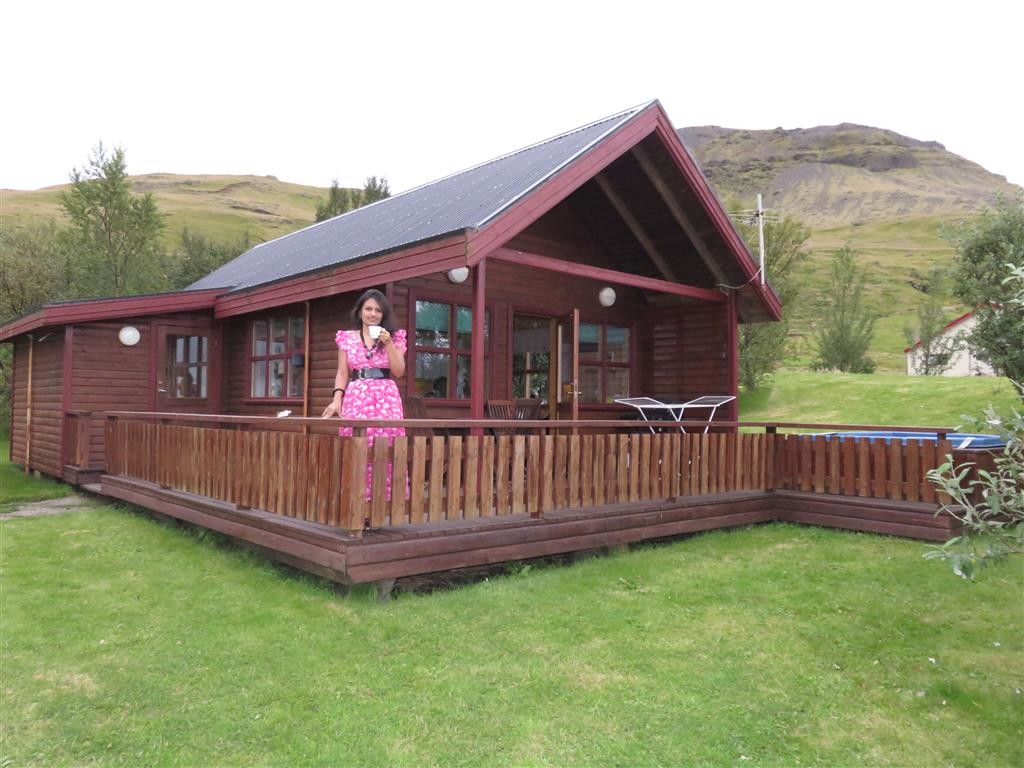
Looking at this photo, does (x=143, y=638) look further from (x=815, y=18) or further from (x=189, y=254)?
(x=189, y=254)

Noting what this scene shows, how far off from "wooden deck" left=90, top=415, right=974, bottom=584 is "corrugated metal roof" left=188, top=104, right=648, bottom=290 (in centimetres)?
206

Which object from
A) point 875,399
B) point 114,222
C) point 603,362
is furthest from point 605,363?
point 114,222

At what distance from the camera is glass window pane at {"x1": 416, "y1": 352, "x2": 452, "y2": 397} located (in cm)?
846

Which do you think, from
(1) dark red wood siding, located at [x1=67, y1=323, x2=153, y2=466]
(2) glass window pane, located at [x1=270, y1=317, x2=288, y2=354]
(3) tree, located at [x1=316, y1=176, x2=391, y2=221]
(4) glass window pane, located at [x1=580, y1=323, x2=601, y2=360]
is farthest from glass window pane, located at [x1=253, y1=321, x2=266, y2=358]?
(3) tree, located at [x1=316, y1=176, x2=391, y2=221]

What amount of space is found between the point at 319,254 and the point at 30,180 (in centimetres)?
15438

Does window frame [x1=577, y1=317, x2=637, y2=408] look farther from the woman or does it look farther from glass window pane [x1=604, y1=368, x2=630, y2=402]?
the woman

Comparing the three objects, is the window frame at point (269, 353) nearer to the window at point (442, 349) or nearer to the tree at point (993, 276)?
the window at point (442, 349)

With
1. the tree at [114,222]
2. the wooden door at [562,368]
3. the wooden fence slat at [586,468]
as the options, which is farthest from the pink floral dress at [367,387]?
the tree at [114,222]

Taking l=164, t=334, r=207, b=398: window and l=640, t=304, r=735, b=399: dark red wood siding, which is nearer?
l=640, t=304, r=735, b=399: dark red wood siding

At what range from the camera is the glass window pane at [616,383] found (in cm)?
1019

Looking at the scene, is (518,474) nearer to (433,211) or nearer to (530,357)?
(433,211)

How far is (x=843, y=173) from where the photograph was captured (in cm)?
16350

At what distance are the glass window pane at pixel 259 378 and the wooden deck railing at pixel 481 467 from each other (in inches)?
87.7

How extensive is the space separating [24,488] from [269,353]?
12.8 ft
